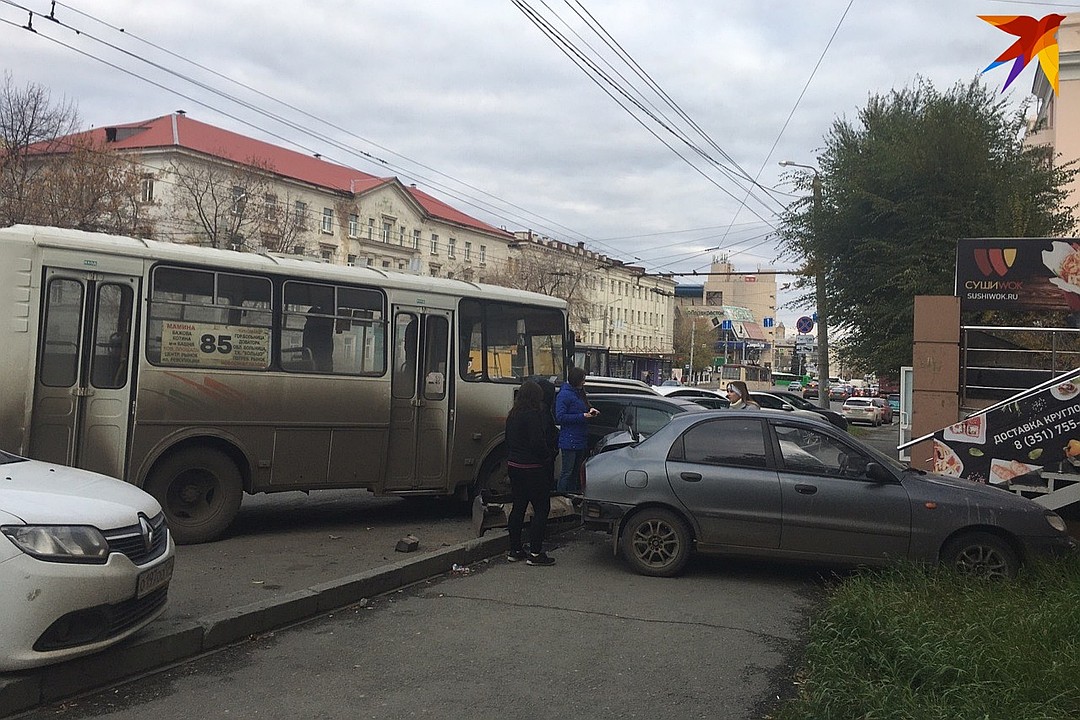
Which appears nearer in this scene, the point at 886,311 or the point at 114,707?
the point at 114,707

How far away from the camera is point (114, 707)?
15.6 ft

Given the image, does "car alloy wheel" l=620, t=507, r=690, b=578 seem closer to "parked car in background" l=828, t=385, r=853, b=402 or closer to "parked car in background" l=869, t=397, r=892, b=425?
"parked car in background" l=869, t=397, r=892, b=425

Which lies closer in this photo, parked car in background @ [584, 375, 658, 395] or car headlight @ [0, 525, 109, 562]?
car headlight @ [0, 525, 109, 562]

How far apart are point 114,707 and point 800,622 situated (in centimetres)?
474

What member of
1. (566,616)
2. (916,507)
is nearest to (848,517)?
(916,507)

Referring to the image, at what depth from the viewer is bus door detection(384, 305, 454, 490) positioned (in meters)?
10.3

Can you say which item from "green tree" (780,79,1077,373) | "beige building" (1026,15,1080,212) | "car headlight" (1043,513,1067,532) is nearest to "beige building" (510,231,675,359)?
"beige building" (1026,15,1080,212)

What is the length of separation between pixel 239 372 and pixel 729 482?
5.02 metres

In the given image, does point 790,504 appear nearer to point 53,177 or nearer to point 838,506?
point 838,506

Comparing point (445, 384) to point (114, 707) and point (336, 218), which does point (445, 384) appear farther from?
point (336, 218)

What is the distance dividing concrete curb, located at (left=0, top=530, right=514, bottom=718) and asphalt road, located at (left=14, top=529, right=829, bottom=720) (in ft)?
0.30

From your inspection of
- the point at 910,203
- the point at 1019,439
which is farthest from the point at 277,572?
the point at 910,203

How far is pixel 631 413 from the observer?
11.8 metres

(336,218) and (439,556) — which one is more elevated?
(336,218)
